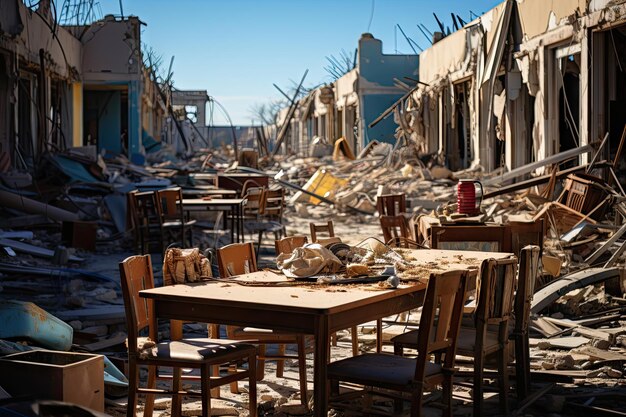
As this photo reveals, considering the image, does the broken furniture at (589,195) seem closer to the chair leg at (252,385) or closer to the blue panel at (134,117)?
the chair leg at (252,385)

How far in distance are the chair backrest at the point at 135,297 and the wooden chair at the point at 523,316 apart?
225cm

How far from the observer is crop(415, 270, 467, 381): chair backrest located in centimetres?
439

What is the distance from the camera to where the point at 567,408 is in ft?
17.8

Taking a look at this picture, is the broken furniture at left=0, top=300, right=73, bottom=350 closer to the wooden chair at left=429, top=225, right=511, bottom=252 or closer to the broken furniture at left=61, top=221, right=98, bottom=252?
the wooden chair at left=429, top=225, right=511, bottom=252

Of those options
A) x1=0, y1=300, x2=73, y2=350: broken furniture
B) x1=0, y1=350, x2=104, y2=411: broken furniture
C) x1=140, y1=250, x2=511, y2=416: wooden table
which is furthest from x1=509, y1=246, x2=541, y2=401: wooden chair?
x1=0, y1=300, x2=73, y2=350: broken furniture

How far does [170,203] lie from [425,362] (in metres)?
8.57

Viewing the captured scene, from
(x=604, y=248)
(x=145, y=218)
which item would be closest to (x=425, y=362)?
(x=604, y=248)

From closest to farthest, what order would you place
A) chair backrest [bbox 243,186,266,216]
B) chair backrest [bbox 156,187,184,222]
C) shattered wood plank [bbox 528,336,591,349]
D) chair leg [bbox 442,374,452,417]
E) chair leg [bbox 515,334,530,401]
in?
chair leg [bbox 442,374,452,417] < chair leg [bbox 515,334,530,401] < shattered wood plank [bbox 528,336,591,349] < chair backrest [bbox 156,187,184,222] < chair backrest [bbox 243,186,266,216]

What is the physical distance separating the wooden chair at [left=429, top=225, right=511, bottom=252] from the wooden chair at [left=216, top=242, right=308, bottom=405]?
2.51 metres

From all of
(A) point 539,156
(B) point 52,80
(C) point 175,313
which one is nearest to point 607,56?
(A) point 539,156

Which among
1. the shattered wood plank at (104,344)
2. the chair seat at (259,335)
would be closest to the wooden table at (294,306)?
the chair seat at (259,335)

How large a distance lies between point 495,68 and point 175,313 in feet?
42.1

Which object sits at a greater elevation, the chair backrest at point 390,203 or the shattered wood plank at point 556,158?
the shattered wood plank at point 556,158

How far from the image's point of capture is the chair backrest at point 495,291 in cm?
499
